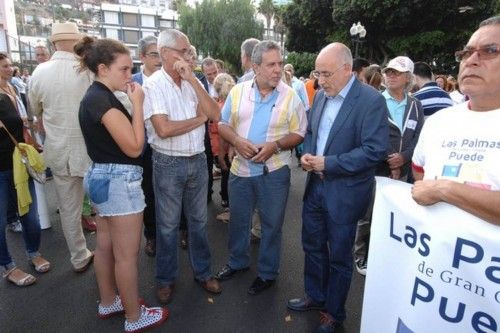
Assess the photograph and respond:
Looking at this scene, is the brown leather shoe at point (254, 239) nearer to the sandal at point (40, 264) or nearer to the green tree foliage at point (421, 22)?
the sandal at point (40, 264)

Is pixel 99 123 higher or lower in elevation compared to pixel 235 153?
higher

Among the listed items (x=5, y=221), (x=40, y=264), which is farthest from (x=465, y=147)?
(x=40, y=264)

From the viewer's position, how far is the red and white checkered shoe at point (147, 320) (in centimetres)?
259

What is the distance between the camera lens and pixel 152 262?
12.1 ft

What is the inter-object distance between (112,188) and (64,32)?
5.85 ft

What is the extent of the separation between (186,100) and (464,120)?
189cm

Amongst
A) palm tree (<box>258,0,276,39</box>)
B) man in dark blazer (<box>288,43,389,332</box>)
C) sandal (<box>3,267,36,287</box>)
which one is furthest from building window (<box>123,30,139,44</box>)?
man in dark blazer (<box>288,43,389,332</box>)

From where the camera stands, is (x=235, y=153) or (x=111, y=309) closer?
(x=111, y=309)

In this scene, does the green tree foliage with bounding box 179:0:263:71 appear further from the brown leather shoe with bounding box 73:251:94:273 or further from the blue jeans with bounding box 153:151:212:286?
the blue jeans with bounding box 153:151:212:286

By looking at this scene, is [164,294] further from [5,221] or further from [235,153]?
[5,221]

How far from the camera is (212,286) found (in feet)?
10.3

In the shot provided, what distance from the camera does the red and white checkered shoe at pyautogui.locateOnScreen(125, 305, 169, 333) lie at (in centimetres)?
259

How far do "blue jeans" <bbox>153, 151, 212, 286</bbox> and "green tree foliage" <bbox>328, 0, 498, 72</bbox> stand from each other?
851 inches

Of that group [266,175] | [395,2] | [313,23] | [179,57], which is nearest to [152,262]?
[266,175]
